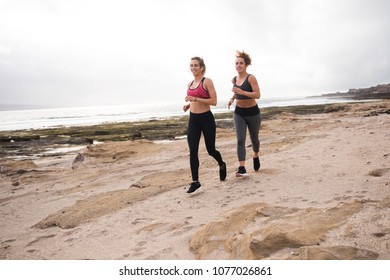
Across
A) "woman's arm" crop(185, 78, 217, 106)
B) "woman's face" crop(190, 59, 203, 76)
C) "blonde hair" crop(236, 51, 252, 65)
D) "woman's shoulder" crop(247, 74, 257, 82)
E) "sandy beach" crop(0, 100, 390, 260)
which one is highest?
"blonde hair" crop(236, 51, 252, 65)

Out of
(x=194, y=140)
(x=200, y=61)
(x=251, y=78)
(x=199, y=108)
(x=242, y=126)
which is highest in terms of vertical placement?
(x=200, y=61)

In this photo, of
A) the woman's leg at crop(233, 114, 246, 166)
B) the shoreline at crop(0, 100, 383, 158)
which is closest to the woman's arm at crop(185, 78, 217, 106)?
the woman's leg at crop(233, 114, 246, 166)

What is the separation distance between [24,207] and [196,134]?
369 centimetres

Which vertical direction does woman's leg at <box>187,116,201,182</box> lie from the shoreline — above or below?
above

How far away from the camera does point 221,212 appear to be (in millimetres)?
3984

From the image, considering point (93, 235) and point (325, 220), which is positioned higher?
point (325, 220)

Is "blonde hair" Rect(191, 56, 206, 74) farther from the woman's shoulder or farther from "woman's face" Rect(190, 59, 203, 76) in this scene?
the woman's shoulder

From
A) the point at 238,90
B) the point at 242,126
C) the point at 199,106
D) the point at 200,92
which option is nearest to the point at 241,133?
the point at 242,126

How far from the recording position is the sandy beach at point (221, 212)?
277cm

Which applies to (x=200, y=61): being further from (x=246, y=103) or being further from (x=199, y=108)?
(x=246, y=103)

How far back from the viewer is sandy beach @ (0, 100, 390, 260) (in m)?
2.77
